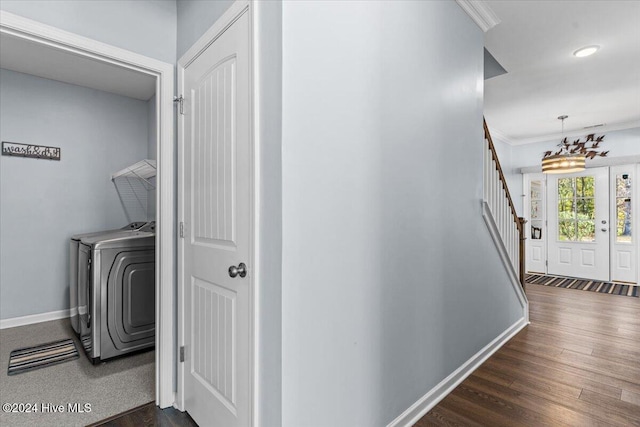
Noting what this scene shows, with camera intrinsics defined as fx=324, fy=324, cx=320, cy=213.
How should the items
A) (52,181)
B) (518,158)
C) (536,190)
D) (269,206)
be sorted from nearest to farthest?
(269,206)
(52,181)
(536,190)
(518,158)

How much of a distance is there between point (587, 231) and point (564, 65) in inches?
141

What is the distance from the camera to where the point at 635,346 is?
8.90 ft

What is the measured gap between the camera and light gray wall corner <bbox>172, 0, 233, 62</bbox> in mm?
1619

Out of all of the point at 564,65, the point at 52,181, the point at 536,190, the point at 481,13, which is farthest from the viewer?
the point at 536,190

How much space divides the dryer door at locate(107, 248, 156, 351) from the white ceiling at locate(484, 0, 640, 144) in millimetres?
3305

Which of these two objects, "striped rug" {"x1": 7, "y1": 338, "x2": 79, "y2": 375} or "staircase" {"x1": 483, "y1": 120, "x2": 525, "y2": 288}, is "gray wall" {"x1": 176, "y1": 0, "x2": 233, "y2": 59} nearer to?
"staircase" {"x1": 483, "y1": 120, "x2": 525, "y2": 288}

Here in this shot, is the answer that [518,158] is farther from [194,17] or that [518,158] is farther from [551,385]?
[194,17]

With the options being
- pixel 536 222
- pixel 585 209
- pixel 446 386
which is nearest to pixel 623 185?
pixel 585 209

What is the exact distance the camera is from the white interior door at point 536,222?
600cm

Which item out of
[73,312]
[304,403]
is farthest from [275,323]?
[73,312]

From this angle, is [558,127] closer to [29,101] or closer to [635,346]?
[635,346]

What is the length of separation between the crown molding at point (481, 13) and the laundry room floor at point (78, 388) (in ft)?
10.8

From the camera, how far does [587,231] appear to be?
5477 millimetres

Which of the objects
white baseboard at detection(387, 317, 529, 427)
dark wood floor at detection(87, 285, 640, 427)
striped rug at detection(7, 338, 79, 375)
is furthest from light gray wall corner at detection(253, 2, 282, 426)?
striped rug at detection(7, 338, 79, 375)
